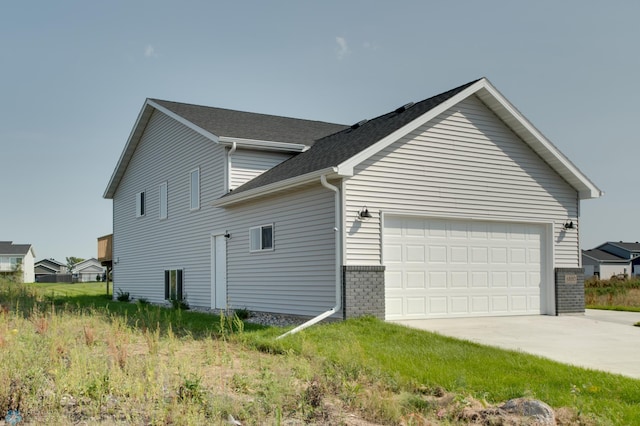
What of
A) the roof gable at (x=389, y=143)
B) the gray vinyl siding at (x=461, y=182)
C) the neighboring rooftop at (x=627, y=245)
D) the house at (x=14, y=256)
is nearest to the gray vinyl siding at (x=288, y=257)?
the roof gable at (x=389, y=143)

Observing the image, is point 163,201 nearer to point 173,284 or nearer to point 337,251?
point 173,284

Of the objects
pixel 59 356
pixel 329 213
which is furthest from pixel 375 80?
pixel 59 356

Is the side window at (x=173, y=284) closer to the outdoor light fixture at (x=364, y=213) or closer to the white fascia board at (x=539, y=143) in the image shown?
the outdoor light fixture at (x=364, y=213)

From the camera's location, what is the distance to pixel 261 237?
15445 mm

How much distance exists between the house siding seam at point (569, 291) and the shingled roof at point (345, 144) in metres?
5.43

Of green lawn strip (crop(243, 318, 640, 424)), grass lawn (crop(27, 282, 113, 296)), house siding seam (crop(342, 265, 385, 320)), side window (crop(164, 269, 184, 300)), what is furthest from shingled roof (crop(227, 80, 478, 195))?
grass lawn (crop(27, 282, 113, 296))

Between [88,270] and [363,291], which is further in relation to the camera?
[88,270]

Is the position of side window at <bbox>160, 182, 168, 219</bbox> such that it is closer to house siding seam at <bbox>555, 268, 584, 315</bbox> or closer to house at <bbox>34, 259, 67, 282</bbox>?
house siding seam at <bbox>555, 268, 584, 315</bbox>

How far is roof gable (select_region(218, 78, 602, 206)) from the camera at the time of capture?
12.9 m

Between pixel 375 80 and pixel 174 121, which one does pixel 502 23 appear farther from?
pixel 174 121

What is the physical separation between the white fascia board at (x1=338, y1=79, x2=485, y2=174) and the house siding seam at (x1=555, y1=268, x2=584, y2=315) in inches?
201

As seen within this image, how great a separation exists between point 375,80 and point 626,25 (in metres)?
6.45

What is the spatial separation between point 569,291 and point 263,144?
894 centimetres

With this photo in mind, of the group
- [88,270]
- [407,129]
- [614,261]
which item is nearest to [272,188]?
[407,129]
